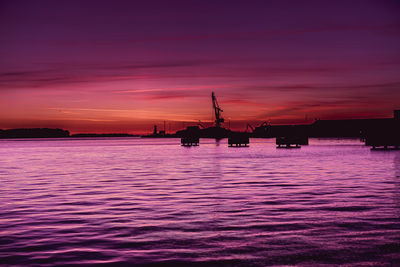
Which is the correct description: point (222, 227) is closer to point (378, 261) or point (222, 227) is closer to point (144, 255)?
point (144, 255)

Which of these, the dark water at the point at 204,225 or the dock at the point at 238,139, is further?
the dock at the point at 238,139

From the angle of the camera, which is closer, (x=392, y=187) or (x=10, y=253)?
(x=10, y=253)

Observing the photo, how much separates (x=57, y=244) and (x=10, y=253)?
116 cm

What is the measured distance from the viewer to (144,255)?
9.70m

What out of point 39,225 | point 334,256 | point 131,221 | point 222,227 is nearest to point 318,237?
point 334,256

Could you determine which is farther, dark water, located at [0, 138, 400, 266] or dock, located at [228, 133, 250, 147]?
dock, located at [228, 133, 250, 147]

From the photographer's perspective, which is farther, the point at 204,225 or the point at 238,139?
the point at 238,139

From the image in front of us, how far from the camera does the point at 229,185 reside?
24.4m

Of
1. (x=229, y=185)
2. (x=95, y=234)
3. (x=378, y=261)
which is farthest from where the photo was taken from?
(x=229, y=185)

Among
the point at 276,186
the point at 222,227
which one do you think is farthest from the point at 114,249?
the point at 276,186

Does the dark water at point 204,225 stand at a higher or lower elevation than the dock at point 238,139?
lower

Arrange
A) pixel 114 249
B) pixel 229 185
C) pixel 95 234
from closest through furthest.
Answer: pixel 114 249, pixel 95 234, pixel 229 185

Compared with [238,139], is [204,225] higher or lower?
lower

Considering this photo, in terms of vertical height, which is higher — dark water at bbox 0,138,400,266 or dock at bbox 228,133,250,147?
dock at bbox 228,133,250,147
